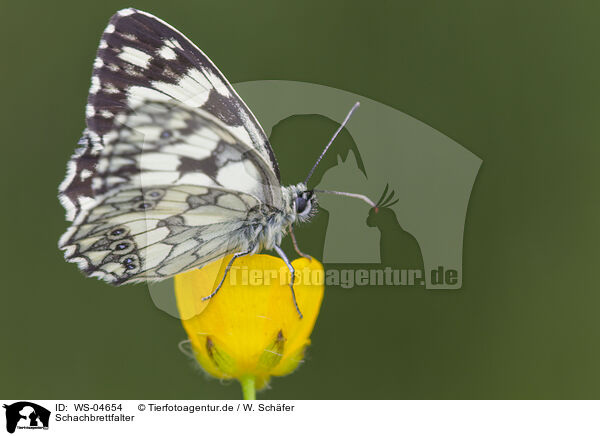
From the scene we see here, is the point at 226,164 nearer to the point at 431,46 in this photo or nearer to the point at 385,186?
the point at 385,186

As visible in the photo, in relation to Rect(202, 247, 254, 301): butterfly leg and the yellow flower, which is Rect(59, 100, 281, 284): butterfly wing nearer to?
Rect(202, 247, 254, 301): butterfly leg

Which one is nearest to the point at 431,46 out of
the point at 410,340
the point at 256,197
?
the point at 410,340

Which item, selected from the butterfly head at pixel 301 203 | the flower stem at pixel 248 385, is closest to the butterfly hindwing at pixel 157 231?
the butterfly head at pixel 301 203

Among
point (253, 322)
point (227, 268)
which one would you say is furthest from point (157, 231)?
point (253, 322)

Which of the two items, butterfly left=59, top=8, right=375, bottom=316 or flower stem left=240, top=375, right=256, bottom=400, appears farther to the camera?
butterfly left=59, top=8, right=375, bottom=316
